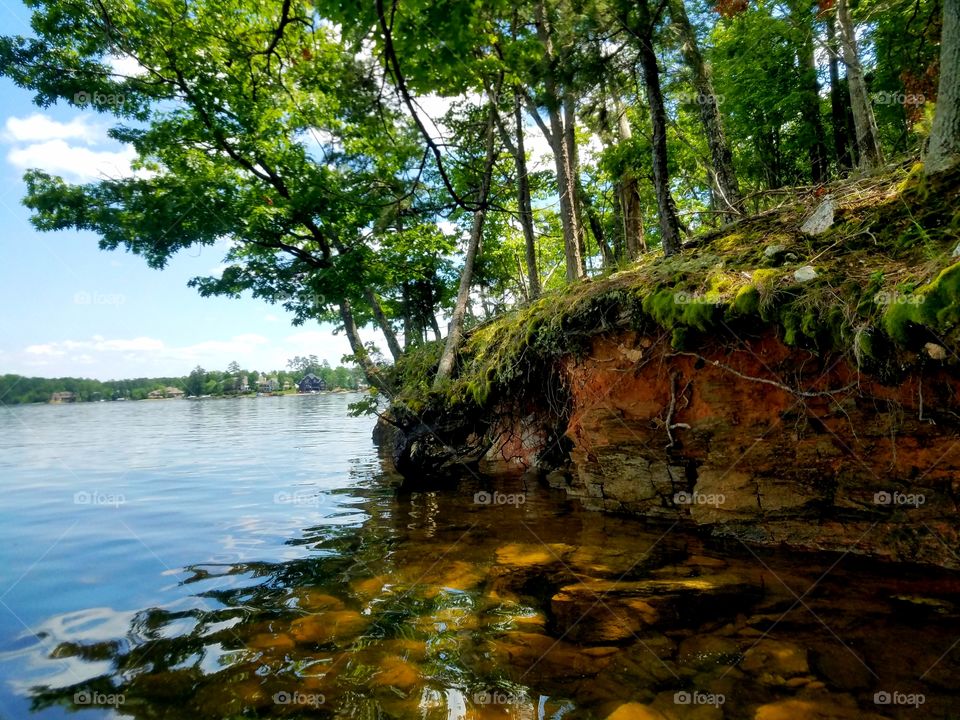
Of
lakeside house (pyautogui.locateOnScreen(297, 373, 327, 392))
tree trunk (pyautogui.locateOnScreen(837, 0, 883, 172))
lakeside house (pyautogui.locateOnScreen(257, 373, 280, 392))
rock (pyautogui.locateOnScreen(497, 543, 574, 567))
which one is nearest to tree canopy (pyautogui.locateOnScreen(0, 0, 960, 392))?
tree trunk (pyautogui.locateOnScreen(837, 0, 883, 172))

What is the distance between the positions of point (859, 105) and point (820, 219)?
16.1 ft

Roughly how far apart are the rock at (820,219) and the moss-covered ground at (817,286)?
0.08m

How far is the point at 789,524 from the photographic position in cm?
499

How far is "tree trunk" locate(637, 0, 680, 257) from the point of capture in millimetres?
5594

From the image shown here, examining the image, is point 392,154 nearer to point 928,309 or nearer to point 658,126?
point 658,126

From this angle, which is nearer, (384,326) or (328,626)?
(328,626)

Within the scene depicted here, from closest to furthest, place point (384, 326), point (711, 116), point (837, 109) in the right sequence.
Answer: point (711, 116) → point (837, 109) → point (384, 326)

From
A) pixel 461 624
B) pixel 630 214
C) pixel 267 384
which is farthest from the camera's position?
pixel 267 384

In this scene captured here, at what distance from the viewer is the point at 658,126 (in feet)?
19.8

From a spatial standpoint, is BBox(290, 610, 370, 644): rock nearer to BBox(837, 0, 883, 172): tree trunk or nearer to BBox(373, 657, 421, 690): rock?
BBox(373, 657, 421, 690): rock

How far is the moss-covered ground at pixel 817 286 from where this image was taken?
379 cm

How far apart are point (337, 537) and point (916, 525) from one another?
249 inches

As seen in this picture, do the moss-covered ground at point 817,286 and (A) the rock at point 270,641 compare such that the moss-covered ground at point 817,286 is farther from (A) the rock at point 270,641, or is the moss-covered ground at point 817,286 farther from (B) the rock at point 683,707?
(A) the rock at point 270,641

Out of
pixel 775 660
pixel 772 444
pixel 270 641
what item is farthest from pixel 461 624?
pixel 772 444
